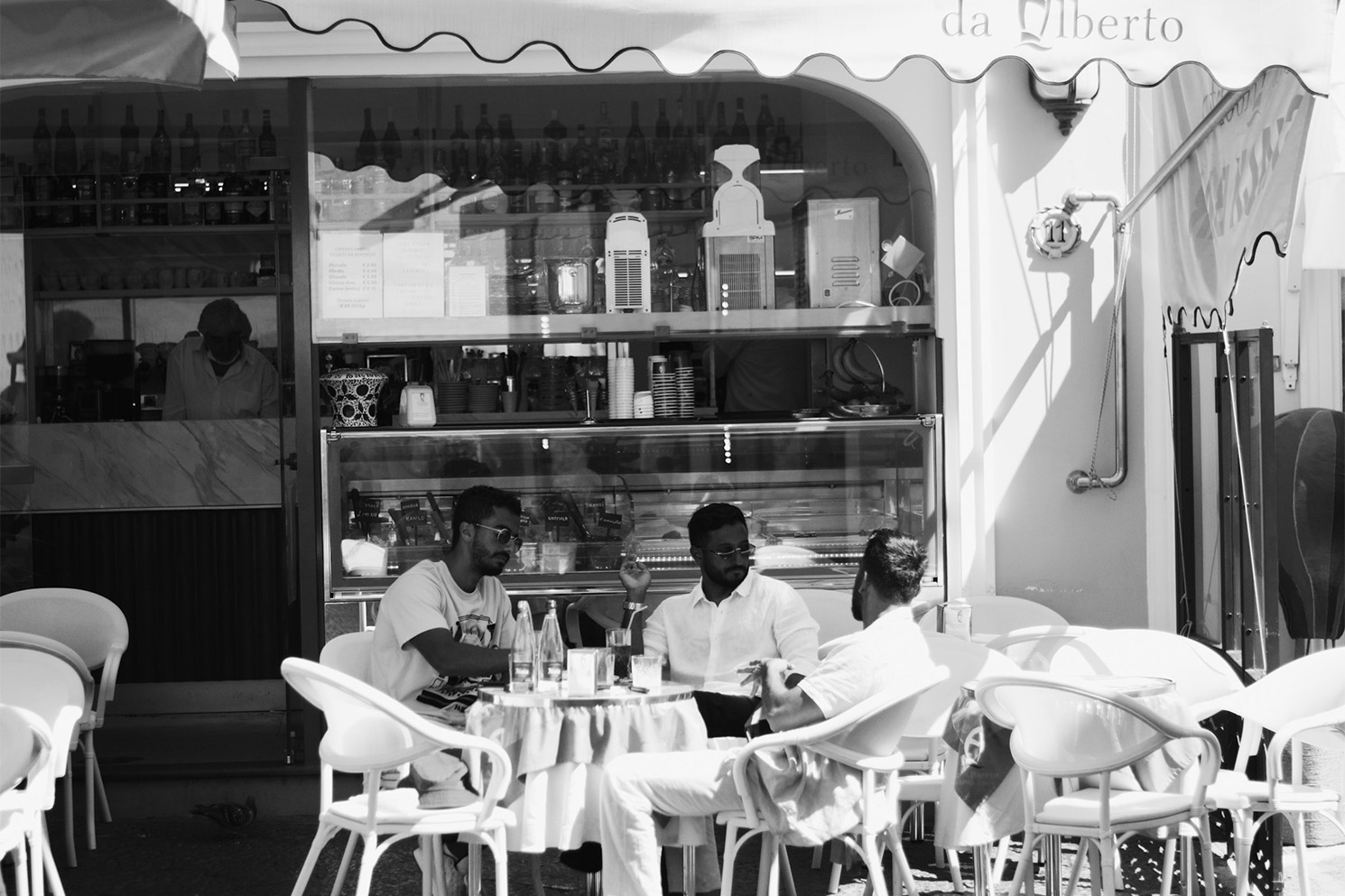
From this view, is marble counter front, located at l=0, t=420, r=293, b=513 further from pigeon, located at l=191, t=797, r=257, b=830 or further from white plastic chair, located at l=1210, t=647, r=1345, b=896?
white plastic chair, located at l=1210, t=647, r=1345, b=896

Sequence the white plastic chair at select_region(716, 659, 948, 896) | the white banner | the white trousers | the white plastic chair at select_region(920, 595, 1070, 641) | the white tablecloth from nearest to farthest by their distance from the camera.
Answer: the white plastic chair at select_region(716, 659, 948, 896)
the white trousers
the white tablecloth
the white banner
the white plastic chair at select_region(920, 595, 1070, 641)

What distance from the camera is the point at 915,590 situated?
4.48 metres

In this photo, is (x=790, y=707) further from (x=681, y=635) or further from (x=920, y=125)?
(x=920, y=125)

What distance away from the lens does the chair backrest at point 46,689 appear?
468cm

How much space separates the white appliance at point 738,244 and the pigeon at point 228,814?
2.97m

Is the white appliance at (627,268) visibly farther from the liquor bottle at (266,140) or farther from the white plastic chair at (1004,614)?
the liquor bottle at (266,140)

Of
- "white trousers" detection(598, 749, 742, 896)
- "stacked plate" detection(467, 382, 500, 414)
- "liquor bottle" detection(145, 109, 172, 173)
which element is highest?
"liquor bottle" detection(145, 109, 172, 173)

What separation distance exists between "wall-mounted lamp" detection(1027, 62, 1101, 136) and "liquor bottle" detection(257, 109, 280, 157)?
4.57 meters

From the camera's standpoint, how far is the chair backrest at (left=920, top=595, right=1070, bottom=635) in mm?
6121

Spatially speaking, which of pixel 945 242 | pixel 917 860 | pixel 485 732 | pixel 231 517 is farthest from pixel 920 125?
pixel 231 517

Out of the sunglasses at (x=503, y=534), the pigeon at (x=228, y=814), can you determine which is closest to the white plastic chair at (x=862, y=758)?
the sunglasses at (x=503, y=534)

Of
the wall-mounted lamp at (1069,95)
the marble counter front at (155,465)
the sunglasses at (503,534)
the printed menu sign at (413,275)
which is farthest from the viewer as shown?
the marble counter front at (155,465)

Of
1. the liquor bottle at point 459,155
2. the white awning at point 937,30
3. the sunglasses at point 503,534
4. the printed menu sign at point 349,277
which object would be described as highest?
the liquor bottle at point 459,155

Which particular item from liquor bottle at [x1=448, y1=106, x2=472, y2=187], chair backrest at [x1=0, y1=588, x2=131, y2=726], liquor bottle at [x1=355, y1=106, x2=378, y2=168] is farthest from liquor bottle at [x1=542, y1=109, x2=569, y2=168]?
chair backrest at [x1=0, y1=588, x2=131, y2=726]
